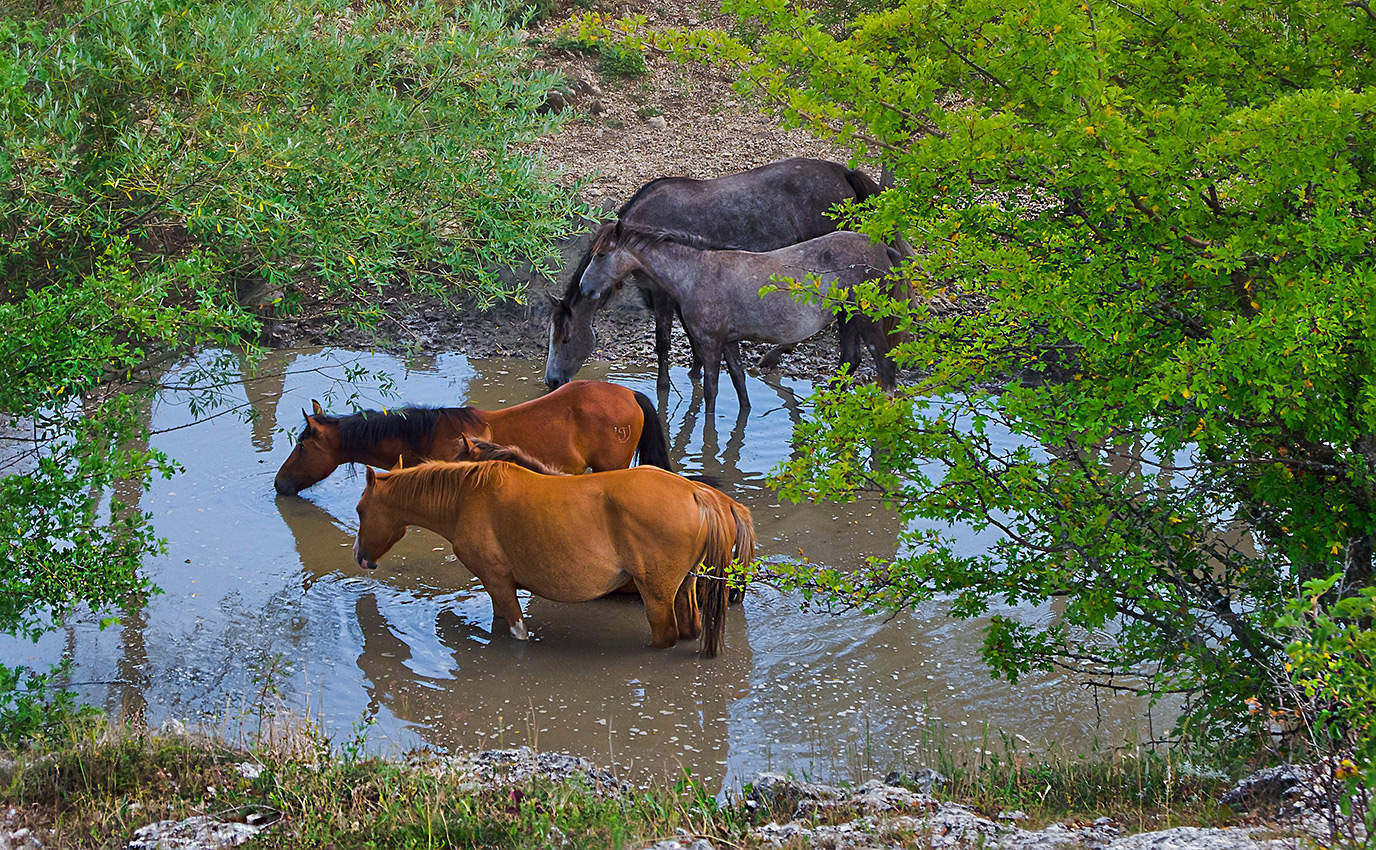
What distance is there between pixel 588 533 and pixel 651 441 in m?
2.17

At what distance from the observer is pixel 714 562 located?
6.79 metres

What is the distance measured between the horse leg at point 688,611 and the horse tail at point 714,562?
2.4 inches

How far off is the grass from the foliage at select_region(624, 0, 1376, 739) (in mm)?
491

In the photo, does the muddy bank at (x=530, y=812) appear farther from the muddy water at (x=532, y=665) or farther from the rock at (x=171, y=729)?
the muddy water at (x=532, y=665)

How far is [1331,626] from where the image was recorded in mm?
3316

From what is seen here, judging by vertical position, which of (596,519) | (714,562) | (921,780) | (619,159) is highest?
(619,159)

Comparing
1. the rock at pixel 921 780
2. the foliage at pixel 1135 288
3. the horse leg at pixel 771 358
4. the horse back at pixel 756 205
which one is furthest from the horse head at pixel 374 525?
the horse back at pixel 756 205

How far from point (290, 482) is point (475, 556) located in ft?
9.63

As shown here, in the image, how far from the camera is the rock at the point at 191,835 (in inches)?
176

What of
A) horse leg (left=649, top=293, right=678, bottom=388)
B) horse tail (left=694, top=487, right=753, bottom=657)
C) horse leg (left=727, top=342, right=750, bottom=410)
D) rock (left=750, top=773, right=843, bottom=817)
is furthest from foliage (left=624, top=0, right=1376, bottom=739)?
horse leg (left=649, top=293, right=678, bottom=388)

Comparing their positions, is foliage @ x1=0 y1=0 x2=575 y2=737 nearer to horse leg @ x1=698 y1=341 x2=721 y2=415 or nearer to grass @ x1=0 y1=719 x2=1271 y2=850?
grass @ x1=0 y1=719 x2=1271 y2=850

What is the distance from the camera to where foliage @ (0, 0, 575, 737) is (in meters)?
5.55

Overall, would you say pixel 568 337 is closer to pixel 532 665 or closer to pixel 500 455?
pixel 500 455

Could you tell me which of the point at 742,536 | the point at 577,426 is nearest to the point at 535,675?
the point at 742,536
